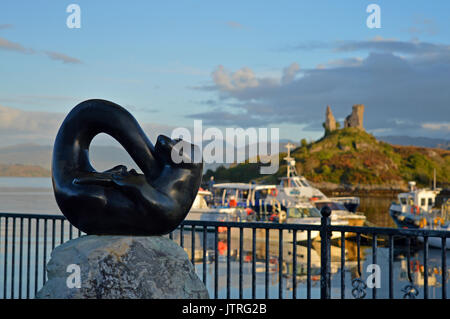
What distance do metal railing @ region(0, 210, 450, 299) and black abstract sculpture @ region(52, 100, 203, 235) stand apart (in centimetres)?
81

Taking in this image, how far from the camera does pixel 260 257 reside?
100ft

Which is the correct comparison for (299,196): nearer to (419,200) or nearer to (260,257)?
(419,200)

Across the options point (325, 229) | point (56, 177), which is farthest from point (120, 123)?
point (325, 229)

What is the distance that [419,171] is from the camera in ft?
452

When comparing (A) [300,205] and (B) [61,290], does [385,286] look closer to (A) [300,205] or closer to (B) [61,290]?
(A) [300,205]

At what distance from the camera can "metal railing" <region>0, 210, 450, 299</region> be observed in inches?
211

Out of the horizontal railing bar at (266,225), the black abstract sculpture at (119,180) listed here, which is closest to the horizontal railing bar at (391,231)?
the horizontal railing bar at (266,225)

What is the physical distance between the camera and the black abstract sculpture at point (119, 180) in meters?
4.83

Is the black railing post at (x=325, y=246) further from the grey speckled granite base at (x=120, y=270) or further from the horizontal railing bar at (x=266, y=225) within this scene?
the grey speckled granite base at (x=120, y=270)

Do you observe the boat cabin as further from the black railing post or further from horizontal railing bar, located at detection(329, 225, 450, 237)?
horizontal railing bar, located at detection(329, 225, 450, 237)

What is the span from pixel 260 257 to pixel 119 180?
1037 inches

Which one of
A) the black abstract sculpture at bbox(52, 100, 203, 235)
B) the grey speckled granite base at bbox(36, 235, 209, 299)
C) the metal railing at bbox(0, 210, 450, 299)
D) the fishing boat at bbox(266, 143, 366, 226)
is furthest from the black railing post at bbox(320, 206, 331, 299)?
the fishing boat at bbox(266, 143, 366, 226)

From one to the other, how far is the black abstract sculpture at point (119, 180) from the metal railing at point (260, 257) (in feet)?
2.66

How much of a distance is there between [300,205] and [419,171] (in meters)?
111
